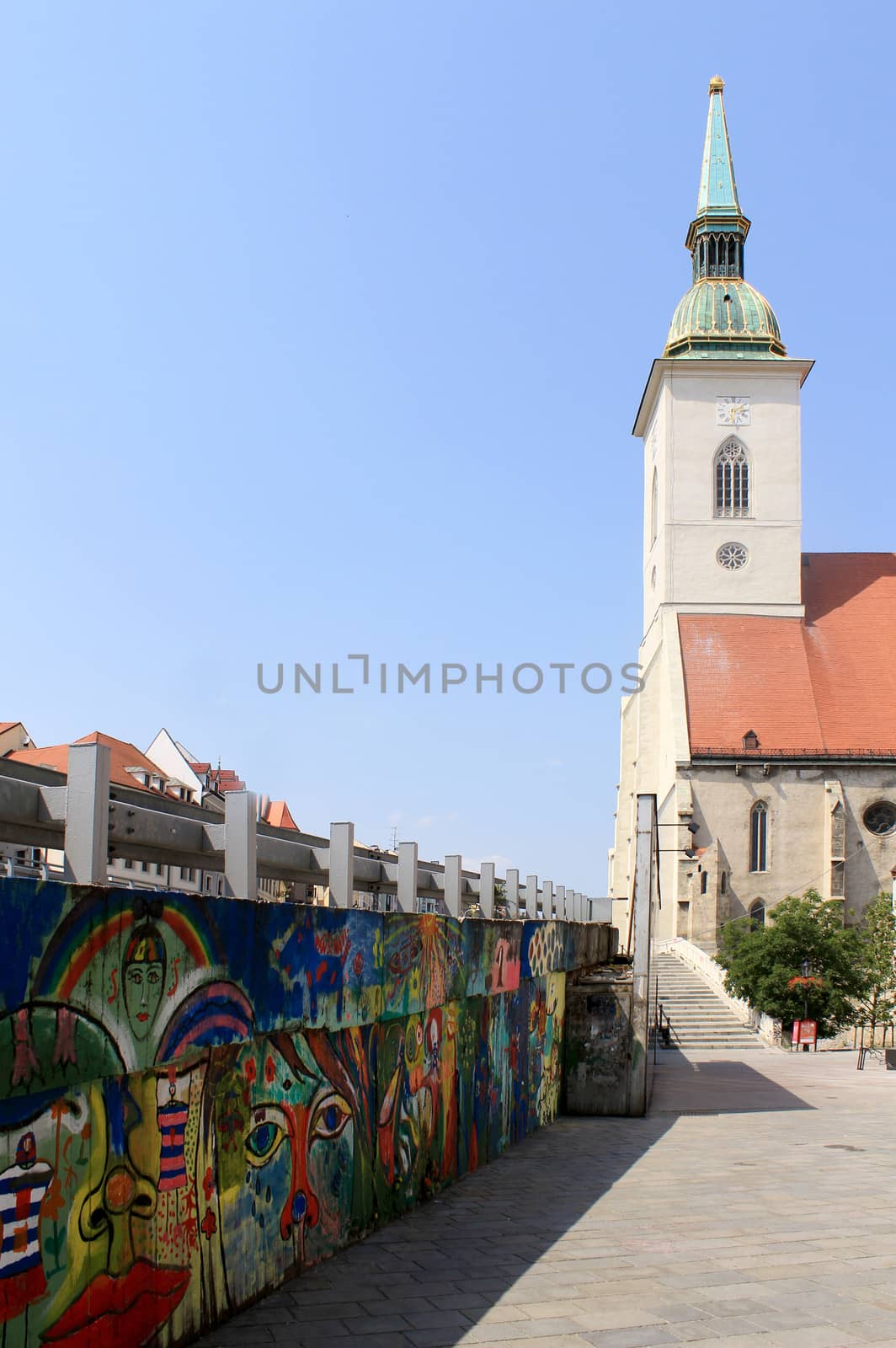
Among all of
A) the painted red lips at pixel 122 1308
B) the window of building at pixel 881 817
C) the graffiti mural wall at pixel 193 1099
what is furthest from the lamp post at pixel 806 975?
the painted red lips at pixel 122 1308

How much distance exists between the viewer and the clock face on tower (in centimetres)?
5956

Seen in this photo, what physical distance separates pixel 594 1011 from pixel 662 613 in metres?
42.4

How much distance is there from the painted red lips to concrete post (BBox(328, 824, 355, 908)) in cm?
246

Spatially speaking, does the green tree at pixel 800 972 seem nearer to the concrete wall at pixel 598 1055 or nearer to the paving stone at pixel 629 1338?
the concrete wall at pixel 598 1055

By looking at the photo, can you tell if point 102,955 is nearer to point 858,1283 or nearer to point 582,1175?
point 858,1283

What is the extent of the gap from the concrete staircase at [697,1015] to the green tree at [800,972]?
0.86m

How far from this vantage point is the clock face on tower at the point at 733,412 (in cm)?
5956

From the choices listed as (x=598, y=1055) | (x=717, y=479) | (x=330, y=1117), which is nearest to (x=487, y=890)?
(x=330, y=1117)

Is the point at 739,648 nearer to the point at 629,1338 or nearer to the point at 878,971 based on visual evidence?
the point at 878,971

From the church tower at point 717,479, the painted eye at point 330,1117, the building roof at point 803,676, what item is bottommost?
the painted eye at point 330,1117

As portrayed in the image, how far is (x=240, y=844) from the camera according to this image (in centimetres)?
638

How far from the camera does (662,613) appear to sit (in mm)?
58781

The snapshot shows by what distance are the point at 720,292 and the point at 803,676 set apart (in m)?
17.6

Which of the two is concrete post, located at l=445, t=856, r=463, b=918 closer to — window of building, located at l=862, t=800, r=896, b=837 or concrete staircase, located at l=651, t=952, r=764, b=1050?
concrete staircase, located at l=651, t=952, r=764, b=1050
